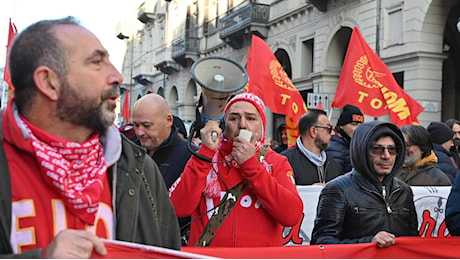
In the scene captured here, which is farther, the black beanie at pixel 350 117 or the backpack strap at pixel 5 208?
the black beanie at pixel 350 117

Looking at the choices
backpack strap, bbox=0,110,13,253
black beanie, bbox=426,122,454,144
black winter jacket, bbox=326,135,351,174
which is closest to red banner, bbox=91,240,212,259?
backpack strap, bbox=0,110,13,253

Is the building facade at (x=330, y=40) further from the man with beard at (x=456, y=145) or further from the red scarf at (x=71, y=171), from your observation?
the red scarf at (x=71, y=171)

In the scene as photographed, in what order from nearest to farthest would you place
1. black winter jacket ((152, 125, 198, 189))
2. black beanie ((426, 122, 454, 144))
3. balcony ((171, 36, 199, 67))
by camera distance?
black winter jacket ((152, 125, 198, 189))
black beanie ((426, 122, 454, 144))
balcony ((171, 36, 199, 67))

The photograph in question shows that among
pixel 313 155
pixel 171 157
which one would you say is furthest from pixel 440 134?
pixel 171 157

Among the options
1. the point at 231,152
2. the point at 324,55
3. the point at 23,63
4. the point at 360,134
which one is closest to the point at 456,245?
the point at 360,134

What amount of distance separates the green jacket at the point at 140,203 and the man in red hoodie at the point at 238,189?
1.01 meters

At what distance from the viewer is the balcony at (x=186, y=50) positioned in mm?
33969

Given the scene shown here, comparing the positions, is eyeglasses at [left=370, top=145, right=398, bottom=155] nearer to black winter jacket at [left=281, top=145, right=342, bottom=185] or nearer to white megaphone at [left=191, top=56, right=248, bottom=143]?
white megaphone at [left=191, top=56, right=248, bottom=143]

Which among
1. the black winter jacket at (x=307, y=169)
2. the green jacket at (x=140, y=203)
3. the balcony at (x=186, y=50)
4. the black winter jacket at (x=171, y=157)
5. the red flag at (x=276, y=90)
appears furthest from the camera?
the balcony at (x=186, y=50)

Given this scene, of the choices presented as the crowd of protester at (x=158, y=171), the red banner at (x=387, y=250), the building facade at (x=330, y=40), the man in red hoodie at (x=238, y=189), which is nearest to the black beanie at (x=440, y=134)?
the crowd of protester at (x=158, y=171)

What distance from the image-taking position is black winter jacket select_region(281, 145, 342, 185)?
18.4ft

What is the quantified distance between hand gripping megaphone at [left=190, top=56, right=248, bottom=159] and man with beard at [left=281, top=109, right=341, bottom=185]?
7.89 feet

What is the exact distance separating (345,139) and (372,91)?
2.10 meters

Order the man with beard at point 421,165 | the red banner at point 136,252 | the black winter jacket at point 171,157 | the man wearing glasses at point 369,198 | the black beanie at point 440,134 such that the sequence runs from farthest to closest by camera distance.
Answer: the black beanie at point 440,134, the man with beard at point 421,165, the black winter jacket at point 171,157, the man wearing glasses at point 369,198, the red banner at point 136,252
